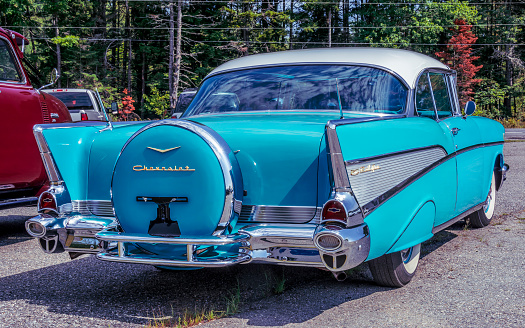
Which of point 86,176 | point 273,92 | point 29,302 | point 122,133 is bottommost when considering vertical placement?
point 29,302

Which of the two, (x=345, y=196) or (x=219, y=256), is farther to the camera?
(x=219, y=256)

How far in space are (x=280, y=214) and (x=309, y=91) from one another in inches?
53.4

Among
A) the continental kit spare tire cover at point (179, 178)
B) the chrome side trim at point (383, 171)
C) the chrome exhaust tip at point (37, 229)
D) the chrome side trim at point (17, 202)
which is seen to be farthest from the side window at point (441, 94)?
the chrome side trim at point (17, 202)

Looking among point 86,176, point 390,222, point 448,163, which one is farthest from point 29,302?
point 448,163

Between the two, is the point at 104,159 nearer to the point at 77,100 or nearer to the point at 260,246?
the point at 260,246

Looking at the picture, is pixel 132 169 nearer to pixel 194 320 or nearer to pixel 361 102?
pixel 194 320

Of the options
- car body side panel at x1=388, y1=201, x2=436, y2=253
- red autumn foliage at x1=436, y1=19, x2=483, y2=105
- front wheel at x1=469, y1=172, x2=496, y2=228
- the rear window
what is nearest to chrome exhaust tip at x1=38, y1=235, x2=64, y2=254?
car body side panel at x1=388, y1=201, x2=436, y2=253

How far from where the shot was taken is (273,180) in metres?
3.36

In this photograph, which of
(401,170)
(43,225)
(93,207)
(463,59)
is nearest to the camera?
(401,170)

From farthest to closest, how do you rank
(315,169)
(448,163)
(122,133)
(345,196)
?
(448,163)
(122,133)
(315,169)
(345,196)

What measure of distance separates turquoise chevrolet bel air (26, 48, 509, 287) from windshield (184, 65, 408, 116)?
0.01 m

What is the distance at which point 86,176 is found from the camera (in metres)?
3.94

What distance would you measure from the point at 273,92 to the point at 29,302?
2.46 m

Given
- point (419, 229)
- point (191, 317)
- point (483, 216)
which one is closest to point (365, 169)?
point (419, 229)
